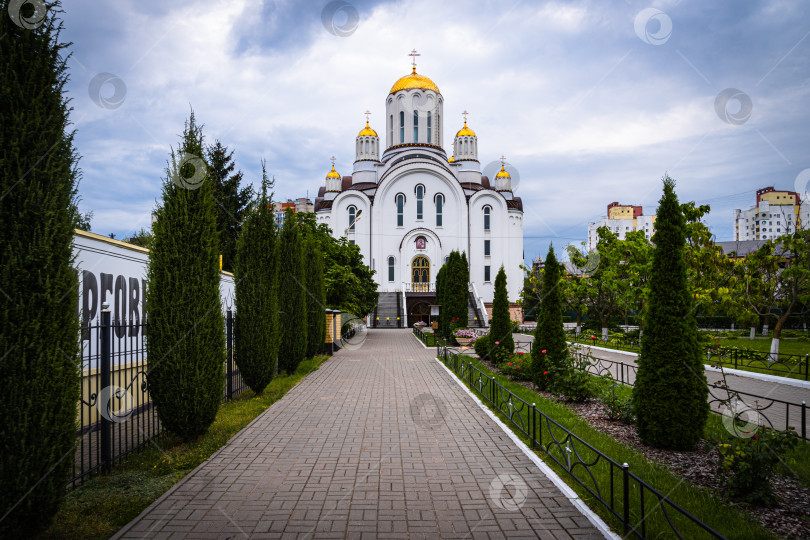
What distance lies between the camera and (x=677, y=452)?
6.34m

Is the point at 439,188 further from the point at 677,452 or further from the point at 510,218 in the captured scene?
the point at 677,452

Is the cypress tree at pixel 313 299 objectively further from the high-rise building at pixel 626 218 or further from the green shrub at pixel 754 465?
the high-rise building at pixel 626 218

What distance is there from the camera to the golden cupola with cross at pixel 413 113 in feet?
154

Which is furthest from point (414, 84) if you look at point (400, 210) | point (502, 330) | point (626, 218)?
point (626, 218)

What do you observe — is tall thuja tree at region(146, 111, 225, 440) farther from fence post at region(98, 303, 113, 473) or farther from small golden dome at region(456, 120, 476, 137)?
small golden dome at region(456, 120, 476, 137)

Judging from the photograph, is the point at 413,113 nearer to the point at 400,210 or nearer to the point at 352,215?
the point at 400,210

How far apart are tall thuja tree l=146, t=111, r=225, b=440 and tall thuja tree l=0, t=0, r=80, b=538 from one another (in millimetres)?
2381

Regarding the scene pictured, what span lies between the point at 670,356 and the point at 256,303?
8.00 m

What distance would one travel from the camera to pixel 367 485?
5.38 m

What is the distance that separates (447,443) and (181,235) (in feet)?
16.7

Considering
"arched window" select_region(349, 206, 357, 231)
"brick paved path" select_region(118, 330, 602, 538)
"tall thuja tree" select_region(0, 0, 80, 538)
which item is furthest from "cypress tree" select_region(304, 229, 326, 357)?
"arched window" select_region(349, 206, 357, 231)

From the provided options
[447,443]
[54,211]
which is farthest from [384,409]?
[54,211]

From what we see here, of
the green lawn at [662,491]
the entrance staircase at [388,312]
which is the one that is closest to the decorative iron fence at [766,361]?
the green lawn at [662,491]

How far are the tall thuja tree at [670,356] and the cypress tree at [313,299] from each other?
40.7 feet
